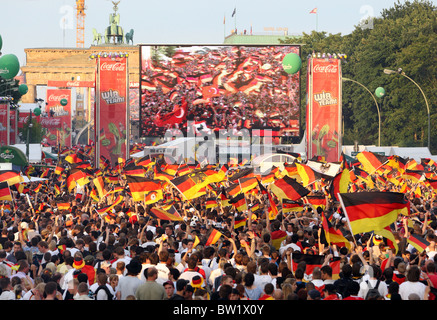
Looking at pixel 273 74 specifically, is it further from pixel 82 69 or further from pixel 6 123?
pixel 82 69

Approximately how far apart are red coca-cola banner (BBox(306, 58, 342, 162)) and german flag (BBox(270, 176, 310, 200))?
3037 cm

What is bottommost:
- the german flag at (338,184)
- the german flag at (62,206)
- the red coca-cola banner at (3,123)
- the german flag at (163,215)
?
the german flag at (62,206)

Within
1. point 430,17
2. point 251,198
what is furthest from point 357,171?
point 430,17

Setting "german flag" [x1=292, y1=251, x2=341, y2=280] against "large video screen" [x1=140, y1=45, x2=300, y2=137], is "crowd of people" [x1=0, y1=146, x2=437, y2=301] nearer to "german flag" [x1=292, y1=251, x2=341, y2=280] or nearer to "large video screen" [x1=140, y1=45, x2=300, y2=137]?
"german flag" [x1=292, y1=251, x2=341, y2=280]

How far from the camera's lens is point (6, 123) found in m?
56.4

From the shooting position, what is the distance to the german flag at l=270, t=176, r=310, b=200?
17.3 m

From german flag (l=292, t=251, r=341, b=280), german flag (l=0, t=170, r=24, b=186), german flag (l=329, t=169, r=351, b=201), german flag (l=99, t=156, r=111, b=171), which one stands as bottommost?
german flag (l=99, t=156, r=111, b=171)

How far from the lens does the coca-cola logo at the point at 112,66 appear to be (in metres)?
50.2

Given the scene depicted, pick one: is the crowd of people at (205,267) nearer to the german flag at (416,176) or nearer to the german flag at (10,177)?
the german flag at (10,177)

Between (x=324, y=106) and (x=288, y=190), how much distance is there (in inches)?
1240

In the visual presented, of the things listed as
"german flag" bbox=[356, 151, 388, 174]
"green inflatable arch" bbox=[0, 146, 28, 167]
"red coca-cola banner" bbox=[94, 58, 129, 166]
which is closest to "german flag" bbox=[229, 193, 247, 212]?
"german flag" bbox=[356, 151, 388, 174]

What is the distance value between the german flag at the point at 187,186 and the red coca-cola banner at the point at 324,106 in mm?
30527

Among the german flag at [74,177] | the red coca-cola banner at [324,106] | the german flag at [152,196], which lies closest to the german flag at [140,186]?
the german flag at [152,196]
